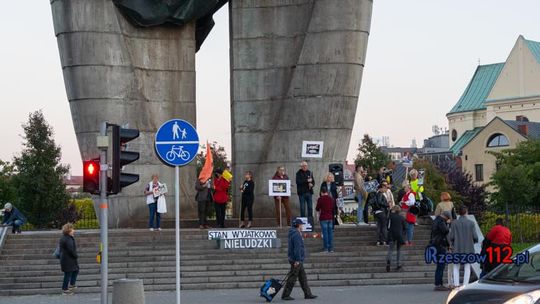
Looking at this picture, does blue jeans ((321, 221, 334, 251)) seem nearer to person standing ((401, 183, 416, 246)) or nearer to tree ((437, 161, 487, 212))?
person standing ((401, 183, 416, 246))

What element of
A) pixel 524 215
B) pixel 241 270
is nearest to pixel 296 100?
pixel 241 270

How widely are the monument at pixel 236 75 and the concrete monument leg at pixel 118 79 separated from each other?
30 millimetres

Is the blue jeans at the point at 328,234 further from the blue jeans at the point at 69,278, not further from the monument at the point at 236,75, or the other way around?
the blue jeans at the point at 69,278

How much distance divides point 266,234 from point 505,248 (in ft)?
23.8

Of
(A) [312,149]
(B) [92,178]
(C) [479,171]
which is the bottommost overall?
(B) [92,178]

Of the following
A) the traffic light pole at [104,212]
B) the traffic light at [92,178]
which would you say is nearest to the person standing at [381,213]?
the traffic light at [92,178]

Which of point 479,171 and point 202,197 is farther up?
point 479,171

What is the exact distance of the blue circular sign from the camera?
612 inches

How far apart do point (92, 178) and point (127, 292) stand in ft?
6.13

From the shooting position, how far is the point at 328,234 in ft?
82.2

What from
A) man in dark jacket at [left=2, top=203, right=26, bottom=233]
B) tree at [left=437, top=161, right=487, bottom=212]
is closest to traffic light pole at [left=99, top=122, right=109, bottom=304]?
man in dark jacket at [left=2, top=203, right=26, bottom=233]

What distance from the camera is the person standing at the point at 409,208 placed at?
1014 inches

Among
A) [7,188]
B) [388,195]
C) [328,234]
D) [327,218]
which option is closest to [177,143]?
[327,218]

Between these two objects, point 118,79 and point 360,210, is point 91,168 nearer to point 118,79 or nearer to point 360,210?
point 360,210
